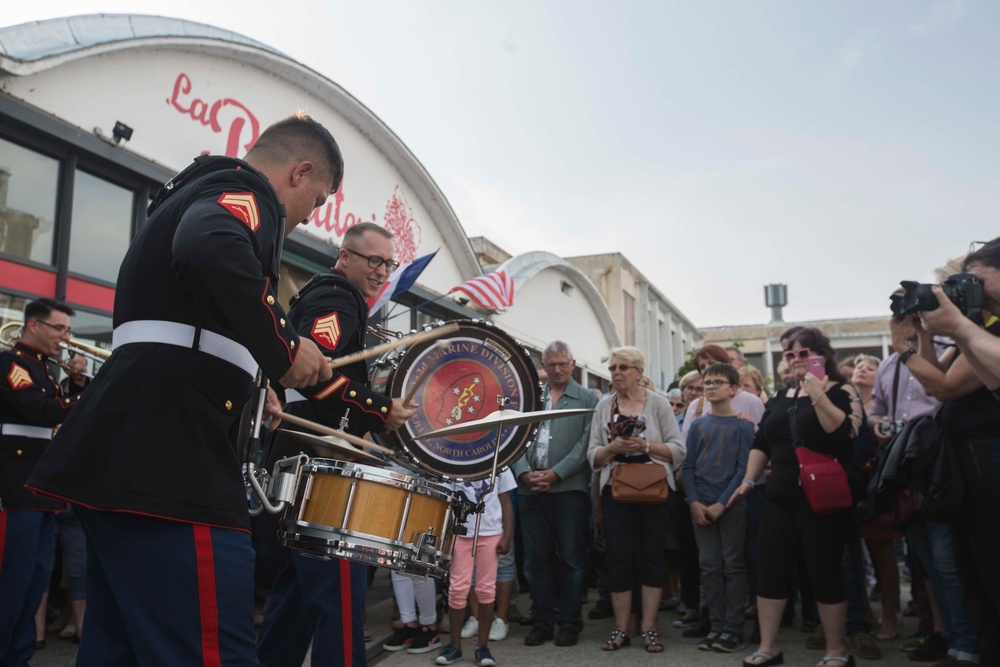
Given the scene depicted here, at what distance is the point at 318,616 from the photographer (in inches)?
125

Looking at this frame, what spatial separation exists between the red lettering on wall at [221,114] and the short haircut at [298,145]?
794 cm

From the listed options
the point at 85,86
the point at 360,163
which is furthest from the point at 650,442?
the point at 360,163

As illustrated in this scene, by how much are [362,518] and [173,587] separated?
1.02 m

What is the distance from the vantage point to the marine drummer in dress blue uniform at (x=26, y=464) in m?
4.40

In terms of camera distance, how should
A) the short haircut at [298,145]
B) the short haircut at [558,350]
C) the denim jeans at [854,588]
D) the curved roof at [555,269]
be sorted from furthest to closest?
the curved roof at [555,269], the short haircut at [558,350], the denim jeans at [854,588], the short haircut at [298,145]

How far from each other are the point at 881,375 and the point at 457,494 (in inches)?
176

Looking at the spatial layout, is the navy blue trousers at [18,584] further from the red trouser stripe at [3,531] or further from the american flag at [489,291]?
the american flag at [489,291]

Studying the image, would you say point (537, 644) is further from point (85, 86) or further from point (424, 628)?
point (85, 86)

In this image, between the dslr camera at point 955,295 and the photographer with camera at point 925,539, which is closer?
the dslr camera at point 955,295

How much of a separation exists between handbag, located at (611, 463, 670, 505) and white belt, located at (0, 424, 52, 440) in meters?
3.98

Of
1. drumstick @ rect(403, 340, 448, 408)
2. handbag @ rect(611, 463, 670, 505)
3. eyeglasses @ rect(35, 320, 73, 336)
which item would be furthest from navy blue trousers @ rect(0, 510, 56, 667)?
handbag @ rect(611, 463, 670, 505)

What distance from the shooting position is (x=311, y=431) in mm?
3414

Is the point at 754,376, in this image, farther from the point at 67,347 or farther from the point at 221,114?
the point at 221,114

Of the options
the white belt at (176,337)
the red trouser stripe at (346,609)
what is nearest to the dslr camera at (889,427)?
the red trouser stripe at (346,609)
